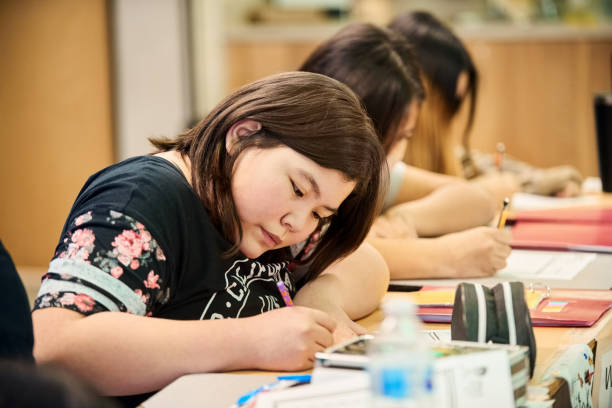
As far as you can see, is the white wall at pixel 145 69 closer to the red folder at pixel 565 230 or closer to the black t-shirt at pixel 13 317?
the red folder at pixel 565 230

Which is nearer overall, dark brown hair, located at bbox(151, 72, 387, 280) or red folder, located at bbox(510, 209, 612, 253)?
dark brown hair, located at bbox(151, 72, 387, 280)

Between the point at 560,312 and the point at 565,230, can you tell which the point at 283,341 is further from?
the point at 565,230

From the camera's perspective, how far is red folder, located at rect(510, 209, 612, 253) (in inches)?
67.2

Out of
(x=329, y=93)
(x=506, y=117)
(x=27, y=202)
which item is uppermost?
(x=329, y=93)

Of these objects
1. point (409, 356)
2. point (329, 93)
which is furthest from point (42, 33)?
point (409, 356)

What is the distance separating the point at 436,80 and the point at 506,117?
205cm

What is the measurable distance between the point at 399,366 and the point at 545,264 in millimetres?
1085

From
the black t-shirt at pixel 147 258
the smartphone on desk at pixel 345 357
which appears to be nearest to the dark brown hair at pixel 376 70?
the black t-shirt at pixel 147 258

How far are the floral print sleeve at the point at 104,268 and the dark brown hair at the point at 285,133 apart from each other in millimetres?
142

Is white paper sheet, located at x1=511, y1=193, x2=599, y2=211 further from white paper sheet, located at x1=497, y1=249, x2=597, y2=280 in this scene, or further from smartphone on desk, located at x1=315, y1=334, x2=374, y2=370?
smartphone on desk, located at x1=315, y1=334, x2=374, y2=370

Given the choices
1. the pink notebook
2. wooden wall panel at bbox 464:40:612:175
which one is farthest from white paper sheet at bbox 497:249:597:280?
wooden wall panel at bbox 464:40:612:175

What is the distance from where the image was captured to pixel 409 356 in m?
0.57

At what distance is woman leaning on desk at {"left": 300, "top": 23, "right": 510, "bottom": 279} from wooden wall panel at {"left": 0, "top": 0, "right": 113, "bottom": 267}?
2.49 meters

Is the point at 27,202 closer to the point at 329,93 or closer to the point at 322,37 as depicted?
the point at 322,37
